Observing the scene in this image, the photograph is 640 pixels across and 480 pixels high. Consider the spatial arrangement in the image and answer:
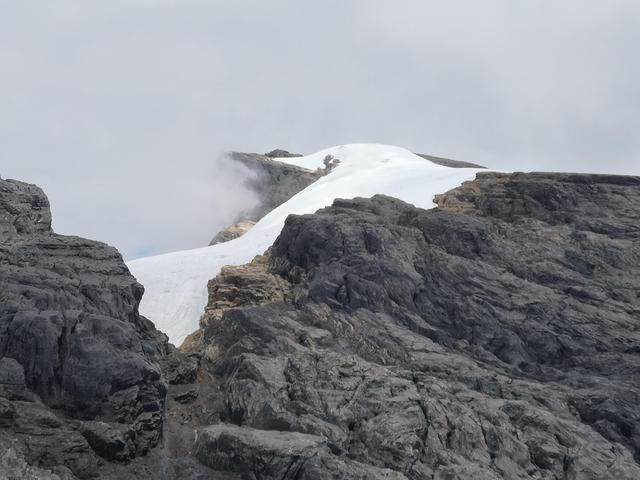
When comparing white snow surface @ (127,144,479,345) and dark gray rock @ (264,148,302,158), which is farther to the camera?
dark gray rock @ (264,148,302,158)

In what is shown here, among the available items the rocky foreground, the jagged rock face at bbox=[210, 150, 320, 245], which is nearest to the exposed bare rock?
the jagged rock face at bbox=[210, 150, 320, 245]

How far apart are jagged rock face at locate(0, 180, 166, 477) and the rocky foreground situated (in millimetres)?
76

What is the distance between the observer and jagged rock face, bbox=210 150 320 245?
297ft

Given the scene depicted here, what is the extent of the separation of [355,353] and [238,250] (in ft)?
60.5

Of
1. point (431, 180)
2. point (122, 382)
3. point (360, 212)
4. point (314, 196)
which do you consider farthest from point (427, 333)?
point (314, 196)

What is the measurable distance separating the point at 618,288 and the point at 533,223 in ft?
21.6

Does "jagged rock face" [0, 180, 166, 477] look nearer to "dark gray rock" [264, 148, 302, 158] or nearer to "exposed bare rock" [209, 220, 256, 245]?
"exposed bare rock" [209, 220, 256, 245]

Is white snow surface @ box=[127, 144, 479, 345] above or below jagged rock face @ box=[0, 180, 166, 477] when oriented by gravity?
above

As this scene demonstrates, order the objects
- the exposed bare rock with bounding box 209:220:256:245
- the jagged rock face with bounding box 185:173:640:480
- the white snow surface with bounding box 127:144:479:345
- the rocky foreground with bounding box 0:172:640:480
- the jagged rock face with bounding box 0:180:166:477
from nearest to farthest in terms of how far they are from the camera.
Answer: the jagged rock face with bounding box 0:180:166:477 → the rocky foreground with bounding box 0:172:640:480 → the jagged rock face with bounding box 185:173:640:480 → the white snow surface with bounding box 127:144:479:345 → the exposed bare rock with bounding box 209:220:256:245

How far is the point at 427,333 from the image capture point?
1414 inches

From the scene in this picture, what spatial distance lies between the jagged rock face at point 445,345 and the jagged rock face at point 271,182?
148 ft

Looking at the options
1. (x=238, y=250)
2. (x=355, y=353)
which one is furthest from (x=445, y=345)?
(x=238, y=250)

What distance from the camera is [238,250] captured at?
5072 centimetres

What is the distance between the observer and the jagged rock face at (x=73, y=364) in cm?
2581
